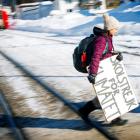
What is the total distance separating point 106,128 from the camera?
237 inches

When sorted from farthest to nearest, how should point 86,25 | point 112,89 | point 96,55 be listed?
point 86,25
point 112,89
point 96,55

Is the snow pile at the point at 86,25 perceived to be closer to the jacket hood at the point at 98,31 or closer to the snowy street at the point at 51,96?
the snowy street at the point at 51,96

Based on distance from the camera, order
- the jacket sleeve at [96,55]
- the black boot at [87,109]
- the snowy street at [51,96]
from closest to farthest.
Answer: the jacket sleeve at [96,55], the snowy street at [51,96], the black boot at [87,109]

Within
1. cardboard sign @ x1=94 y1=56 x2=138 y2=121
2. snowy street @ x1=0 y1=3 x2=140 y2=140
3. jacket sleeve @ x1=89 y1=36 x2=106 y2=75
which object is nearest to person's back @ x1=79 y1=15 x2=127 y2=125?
jacket sleeve @ x1=89 y1=36 x2=106 y2=75

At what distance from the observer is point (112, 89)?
589cm

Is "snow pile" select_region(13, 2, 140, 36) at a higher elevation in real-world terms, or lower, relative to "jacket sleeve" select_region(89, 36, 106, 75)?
lower

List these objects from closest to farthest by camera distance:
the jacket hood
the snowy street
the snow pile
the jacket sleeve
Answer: the jacket sleeve → the jacket hood → the snowy street → the snow pile

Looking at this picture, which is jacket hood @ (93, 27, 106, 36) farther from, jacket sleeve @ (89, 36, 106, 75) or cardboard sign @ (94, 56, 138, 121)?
cardboard sign @ (94, 56, 138, 121)

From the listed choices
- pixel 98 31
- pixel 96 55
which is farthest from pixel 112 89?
pixel 98 31

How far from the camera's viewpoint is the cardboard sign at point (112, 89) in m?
5.83

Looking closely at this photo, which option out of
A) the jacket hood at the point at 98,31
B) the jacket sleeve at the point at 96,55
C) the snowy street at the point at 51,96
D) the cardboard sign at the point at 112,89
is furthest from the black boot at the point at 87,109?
the jacket hood at the point at 98,31

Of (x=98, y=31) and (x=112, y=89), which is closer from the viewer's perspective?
(x=98, y=31)

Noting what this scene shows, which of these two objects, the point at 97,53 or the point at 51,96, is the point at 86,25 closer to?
the point at 51,96

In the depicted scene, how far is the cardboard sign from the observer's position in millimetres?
5832
